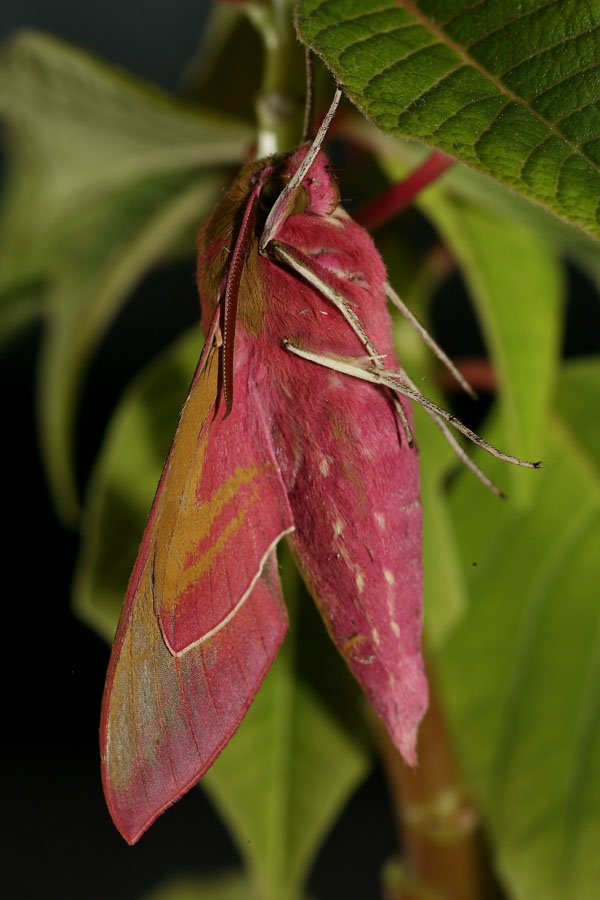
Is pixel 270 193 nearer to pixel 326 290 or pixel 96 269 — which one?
pixel 326 290

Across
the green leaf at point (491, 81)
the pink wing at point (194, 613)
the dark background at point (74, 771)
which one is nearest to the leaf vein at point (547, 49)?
the green leaf at point (491, 81)

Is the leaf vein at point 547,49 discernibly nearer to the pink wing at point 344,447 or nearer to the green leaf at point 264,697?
the pink wing at point 344,447

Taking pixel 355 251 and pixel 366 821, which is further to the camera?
pixel 366 821

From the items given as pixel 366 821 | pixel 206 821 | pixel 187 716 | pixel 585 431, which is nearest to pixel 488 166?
pixel 187 716

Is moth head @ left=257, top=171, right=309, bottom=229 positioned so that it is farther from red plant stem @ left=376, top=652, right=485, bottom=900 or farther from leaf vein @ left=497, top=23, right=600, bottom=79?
red plant stem @ left=376, top=652, right=485, bottom=900

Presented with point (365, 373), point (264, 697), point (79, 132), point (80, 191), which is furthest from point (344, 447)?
point (80, 191)

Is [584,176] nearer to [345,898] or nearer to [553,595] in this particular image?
[553,595]
